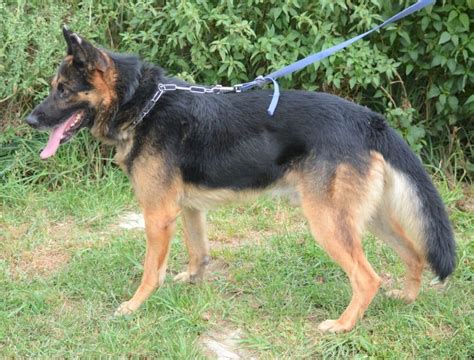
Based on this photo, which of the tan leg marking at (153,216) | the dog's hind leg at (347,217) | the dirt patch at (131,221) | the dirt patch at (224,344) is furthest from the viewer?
the dirt patch at (131,221)

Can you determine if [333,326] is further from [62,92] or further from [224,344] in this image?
[62,92]

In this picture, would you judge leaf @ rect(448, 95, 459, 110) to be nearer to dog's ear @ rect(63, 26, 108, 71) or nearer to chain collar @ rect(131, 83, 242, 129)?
chain collar @ rect(131, 83, 242, 129)

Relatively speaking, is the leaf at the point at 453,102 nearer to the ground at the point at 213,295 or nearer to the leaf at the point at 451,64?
the leaf at the point at 451,64

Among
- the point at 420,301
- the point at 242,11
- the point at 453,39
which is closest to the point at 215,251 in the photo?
the point at 420,301

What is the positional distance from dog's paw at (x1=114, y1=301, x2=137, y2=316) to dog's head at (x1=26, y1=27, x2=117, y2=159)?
3.40ft

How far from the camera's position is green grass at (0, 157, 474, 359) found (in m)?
3.78

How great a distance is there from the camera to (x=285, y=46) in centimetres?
608

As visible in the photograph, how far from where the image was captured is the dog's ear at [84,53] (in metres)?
3.88

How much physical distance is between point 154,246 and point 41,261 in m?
1.13

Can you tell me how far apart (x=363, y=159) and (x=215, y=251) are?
5.28 ft

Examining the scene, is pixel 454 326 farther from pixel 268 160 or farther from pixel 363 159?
pixel 268 160

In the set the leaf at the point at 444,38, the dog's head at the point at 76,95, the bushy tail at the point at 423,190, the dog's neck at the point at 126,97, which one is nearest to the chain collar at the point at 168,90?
the dog's neck at the point at 126,97

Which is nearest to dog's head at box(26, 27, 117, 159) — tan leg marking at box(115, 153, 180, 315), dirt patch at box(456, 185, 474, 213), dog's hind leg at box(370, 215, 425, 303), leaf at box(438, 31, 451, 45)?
tan leg marking at box(115, 153, 180, 315)

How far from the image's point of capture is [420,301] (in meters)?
4.26
